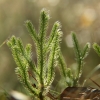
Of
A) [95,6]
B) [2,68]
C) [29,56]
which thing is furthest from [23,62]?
[95,6]

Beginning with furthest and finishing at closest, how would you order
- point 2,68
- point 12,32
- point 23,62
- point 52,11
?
point 52,11 → point 12,32 → point 2,68 → point 23,62

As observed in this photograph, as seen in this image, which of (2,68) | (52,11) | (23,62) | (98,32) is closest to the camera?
(23,62)

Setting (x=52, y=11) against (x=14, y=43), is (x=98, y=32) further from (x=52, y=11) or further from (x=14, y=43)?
(x=14, y=43)

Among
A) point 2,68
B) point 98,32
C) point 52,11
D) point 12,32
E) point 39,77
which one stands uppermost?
point 52,11

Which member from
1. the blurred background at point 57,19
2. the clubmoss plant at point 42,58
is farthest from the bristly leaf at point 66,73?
the blurred background at point 57,19

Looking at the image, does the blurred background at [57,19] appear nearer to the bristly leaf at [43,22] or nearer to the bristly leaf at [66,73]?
the bristly leaf at [66,73]

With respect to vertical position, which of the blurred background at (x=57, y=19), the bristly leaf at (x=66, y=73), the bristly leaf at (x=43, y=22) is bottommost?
the bristly leaf at (x=66, y=73)

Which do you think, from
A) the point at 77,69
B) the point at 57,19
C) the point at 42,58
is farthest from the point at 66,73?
the point at 57,19

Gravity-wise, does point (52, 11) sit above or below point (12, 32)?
above
